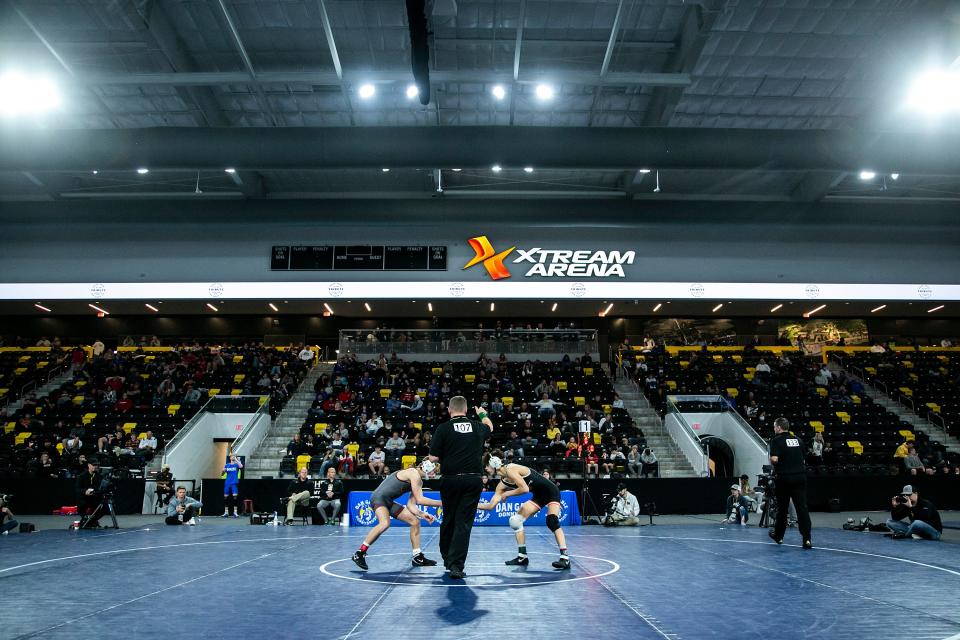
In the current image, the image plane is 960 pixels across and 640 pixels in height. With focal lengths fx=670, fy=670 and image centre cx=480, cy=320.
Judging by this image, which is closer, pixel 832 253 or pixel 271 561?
pixel 271 561

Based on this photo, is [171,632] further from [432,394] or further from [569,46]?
[432,394]

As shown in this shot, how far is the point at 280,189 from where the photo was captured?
71.1 ft

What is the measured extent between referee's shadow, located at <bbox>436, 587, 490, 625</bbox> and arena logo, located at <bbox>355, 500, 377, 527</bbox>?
9447mm

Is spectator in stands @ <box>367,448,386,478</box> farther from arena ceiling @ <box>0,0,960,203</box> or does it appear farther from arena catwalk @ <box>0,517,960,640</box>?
arena ceiling @ <box>0,0,960,203</box>

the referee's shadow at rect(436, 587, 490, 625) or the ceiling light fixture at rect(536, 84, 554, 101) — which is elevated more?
the ceiling light fixture at rect(536, 84, 554, 101)

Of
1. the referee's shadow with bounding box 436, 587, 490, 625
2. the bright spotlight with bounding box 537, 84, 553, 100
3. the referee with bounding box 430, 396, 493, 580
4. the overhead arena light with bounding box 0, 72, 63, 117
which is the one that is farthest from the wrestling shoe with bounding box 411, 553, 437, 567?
the overhead arena light with bounding box 0, 72, 63, 117

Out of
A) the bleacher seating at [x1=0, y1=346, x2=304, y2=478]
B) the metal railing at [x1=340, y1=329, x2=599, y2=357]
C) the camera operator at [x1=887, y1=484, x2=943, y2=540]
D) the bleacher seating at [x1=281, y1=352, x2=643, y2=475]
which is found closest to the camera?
the camera operator at [x1=887, y1=484, x2=943, y2=540]

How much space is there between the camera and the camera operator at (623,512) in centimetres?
1508

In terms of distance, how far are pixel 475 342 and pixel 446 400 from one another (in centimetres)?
481

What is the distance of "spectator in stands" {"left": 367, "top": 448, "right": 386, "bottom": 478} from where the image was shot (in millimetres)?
17227

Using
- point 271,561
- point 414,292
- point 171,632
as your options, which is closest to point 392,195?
point 414,292

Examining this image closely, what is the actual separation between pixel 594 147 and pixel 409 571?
1034 cm

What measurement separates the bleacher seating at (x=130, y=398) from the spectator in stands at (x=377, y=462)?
21.2 ft

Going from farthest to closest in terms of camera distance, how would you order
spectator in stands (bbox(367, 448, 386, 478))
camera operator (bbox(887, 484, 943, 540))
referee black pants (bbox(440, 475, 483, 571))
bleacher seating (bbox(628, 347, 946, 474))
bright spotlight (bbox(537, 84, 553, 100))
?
bleacher seating (bbox(628, 347, 946, 474)) < spectator in stands (bbox(367, 448, 386, 478)) < bright spotlight (bbox(537, 84, 553, 100)) < camera operator (bbox(887, 484, 943, 540)) < referee black pants (bbox(440, 475, 483, 571))
